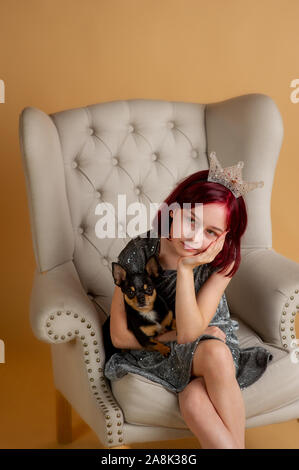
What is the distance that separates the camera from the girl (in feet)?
5.83

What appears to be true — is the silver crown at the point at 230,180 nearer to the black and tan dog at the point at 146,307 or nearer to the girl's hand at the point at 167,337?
the black and tan dog at the point at 146,307

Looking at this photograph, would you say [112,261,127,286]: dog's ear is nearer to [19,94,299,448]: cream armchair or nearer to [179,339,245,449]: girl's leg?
[19,94,299,448]: cream armchair

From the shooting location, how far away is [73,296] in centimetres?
208

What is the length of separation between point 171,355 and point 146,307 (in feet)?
0.55

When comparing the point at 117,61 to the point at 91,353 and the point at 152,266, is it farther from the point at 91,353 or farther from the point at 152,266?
the point at 91,353

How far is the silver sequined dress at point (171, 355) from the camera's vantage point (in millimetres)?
1910

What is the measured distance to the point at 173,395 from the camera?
189 centimetres

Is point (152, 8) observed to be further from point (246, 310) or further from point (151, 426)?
point (151, 426)

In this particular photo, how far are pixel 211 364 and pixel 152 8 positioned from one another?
78.6 inches

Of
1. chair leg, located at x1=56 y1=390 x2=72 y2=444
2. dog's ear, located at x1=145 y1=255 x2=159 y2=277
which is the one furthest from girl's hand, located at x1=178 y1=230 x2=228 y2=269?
chair leg, located at x1=56 y1=390 x2=72 y2=444

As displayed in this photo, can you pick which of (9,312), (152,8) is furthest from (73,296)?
(152,8)

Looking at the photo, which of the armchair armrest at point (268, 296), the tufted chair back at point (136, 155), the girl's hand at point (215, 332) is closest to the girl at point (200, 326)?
the girl's hand at point (215, 332)

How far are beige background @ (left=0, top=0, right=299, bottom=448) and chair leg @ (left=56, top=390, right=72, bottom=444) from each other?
0.47 meters
